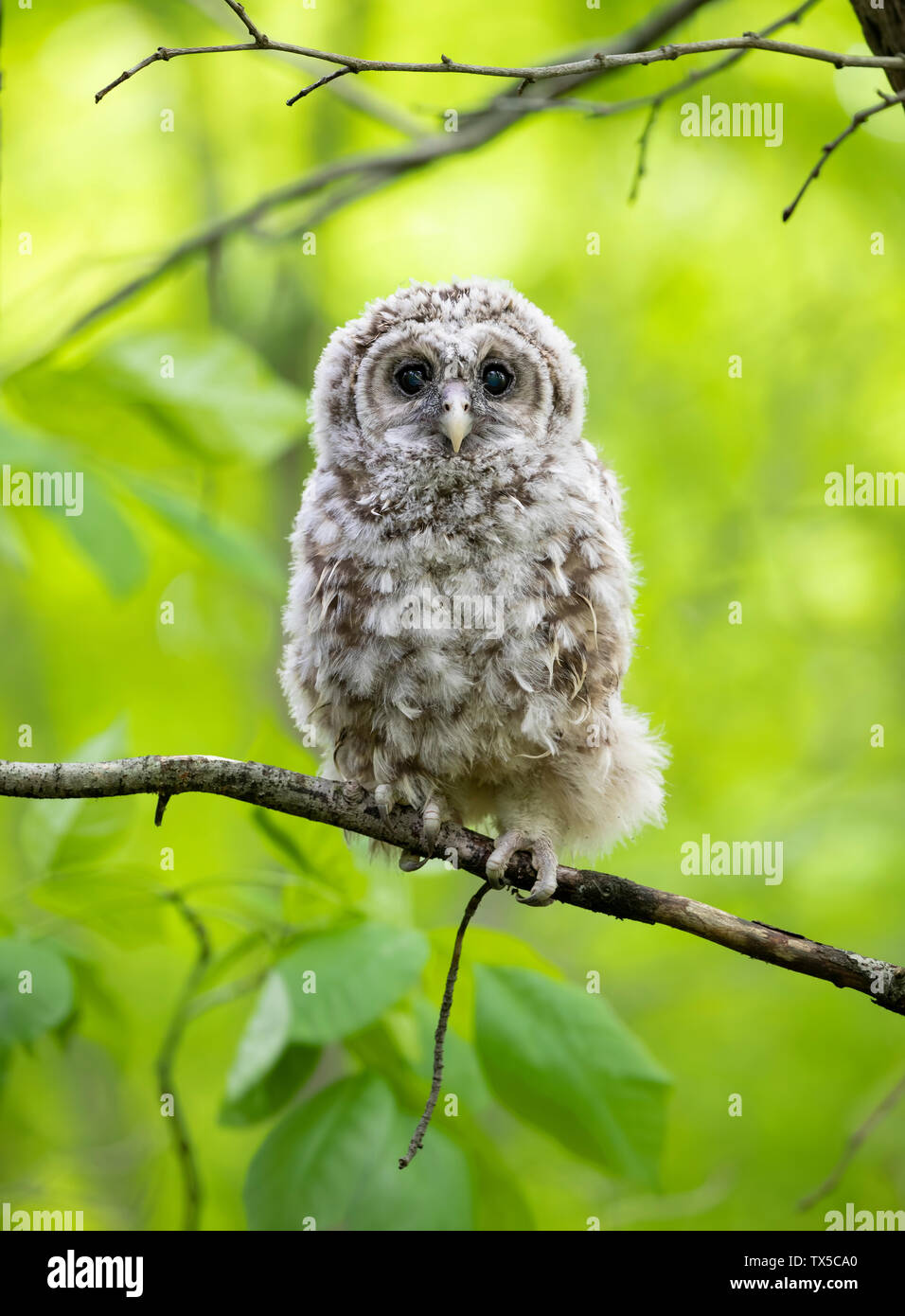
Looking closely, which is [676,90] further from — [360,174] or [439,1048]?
[439,1048]

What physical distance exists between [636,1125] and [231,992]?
3.57 feet

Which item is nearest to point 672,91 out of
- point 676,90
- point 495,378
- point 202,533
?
point 676,90

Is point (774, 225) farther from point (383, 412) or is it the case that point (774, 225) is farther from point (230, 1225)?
point (230, 1225)

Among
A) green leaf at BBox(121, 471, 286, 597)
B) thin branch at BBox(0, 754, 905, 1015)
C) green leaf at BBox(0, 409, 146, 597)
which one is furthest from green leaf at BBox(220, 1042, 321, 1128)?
green leaf at BBox(121, 471, 286, 597)

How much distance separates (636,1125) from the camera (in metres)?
2.73

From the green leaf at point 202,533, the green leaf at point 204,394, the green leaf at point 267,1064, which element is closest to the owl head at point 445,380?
the green leaf at point 204,394

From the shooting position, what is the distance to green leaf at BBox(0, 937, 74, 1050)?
2.65 m

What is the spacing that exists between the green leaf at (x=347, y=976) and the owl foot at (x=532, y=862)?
0.89 ft

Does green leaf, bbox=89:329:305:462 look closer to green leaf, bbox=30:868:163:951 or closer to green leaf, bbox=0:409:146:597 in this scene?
green leaf, bbox=0:409:146:597

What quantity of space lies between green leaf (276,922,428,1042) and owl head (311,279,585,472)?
1.26 meters

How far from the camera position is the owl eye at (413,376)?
3049 millimetres

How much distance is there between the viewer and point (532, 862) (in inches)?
114
